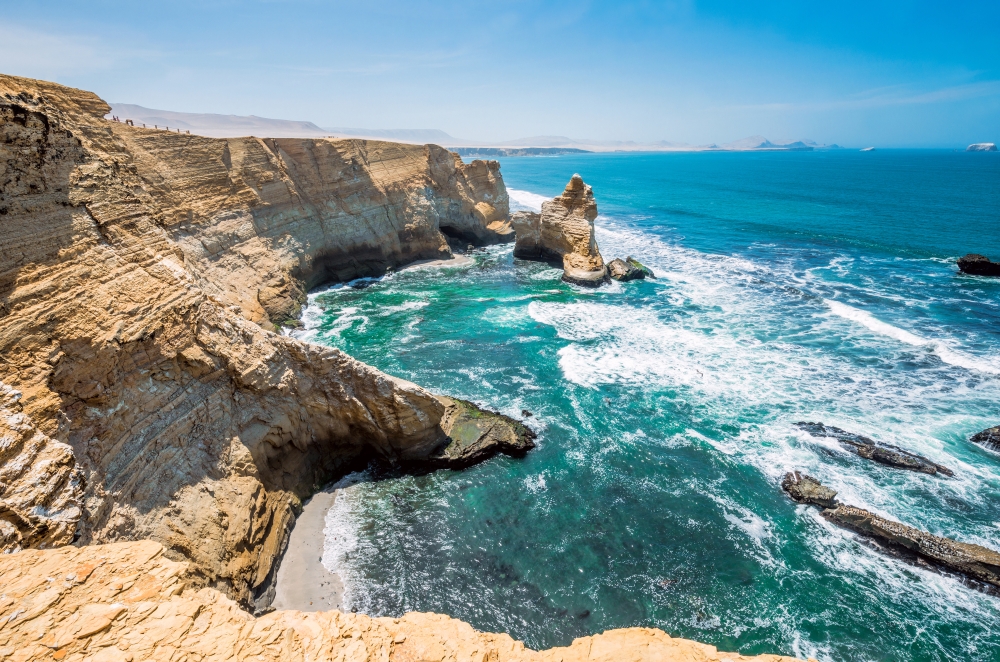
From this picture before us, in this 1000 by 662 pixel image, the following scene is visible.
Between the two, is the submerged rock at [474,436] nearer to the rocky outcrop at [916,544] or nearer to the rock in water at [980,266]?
the rocky outcrop at [916,544]

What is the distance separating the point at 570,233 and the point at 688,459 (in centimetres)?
2639

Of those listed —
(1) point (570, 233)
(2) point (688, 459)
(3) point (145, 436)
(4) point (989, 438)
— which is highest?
(3) point (145, 436)

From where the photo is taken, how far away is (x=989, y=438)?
18.7m

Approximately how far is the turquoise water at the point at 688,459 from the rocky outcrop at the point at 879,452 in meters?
0.46

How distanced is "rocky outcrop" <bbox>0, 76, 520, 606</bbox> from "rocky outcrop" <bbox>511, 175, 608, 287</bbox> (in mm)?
24727

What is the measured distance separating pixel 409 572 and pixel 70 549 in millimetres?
8295

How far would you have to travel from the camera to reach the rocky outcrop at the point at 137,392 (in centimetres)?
984

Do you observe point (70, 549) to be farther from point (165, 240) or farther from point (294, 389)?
point (165, 240)

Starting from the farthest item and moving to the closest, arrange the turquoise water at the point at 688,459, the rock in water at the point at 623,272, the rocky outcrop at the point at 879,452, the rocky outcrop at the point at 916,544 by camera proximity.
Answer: the rock in water at the point at 623,272, the rocky outcrop at the point at 879,452, the rocky outcrop at the point at 916,544, the turquoise water at the point at 688,459

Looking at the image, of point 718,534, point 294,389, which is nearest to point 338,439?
point 294,389

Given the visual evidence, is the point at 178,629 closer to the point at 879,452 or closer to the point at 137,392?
the point at 137,392

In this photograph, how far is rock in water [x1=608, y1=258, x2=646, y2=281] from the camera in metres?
39.2

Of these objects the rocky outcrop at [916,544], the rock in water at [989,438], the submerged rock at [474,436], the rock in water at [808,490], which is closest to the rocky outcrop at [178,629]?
the submerged rock at [474,436]

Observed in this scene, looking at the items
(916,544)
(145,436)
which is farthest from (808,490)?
(145,436)
